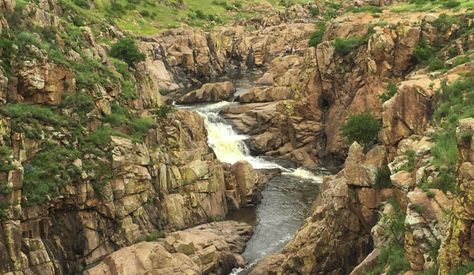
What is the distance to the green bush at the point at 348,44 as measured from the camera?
60.8 m

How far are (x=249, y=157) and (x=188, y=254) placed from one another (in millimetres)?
26382

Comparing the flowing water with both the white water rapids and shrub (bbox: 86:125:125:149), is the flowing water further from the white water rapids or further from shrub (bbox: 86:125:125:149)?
shrub (bbox: 86:125:125:149)

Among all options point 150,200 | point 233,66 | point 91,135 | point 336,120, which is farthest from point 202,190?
point 233,66

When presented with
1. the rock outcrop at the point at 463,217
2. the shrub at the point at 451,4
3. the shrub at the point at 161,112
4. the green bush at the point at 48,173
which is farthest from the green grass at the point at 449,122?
the shrub at the point at 451,4

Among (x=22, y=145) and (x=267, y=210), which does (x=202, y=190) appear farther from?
(x=22, y=145)

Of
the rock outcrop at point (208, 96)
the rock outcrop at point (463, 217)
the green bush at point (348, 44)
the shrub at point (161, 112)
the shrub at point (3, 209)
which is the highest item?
the rock outcrop at point (208, 96)

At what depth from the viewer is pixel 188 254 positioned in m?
37.5

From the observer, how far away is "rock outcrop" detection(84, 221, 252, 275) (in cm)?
3438

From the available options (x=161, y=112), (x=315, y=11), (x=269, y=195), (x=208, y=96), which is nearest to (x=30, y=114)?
(x=161, y=112)

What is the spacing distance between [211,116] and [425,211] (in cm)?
4820

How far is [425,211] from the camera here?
2262cm

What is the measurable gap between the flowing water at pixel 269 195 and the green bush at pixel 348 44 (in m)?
13.9

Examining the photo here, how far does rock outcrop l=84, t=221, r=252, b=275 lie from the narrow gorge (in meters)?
0.13

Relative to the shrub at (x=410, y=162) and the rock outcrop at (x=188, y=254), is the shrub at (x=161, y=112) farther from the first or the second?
the shrub at (x=410, y=162)
